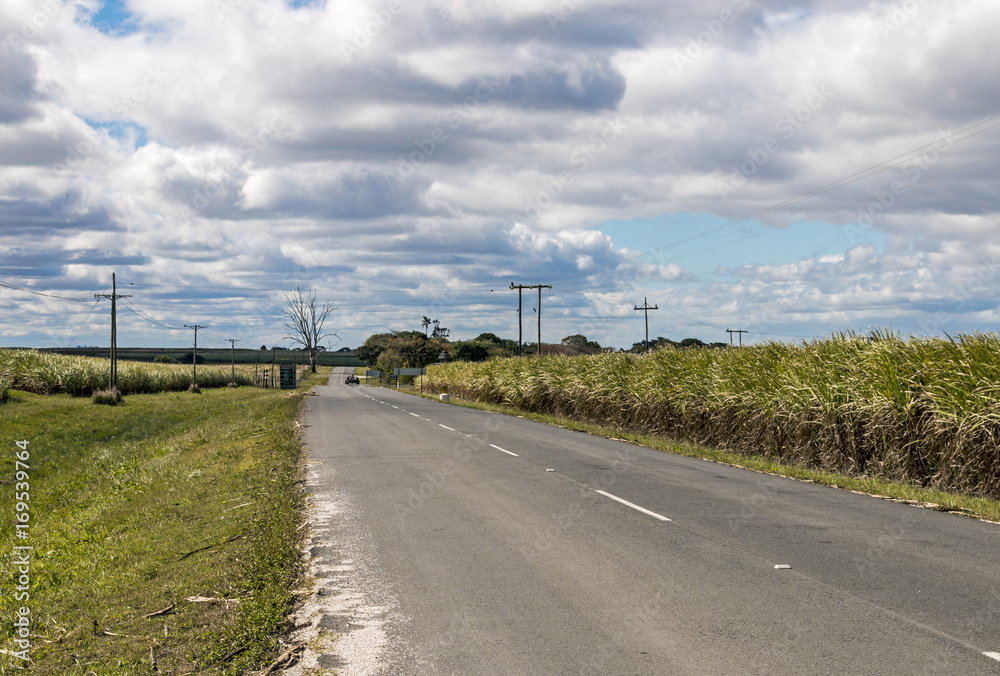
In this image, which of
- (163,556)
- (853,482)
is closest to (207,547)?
(163,556)

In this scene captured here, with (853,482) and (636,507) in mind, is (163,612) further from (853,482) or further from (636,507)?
(853,482)

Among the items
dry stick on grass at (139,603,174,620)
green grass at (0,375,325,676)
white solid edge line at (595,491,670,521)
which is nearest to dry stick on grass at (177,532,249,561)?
green grass at (0,375,325,676)

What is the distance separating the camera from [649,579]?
24.4 ft

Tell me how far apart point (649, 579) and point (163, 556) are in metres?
5.56

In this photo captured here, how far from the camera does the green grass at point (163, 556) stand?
19.4 ft

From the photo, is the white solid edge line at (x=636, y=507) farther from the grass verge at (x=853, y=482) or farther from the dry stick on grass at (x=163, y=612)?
the dry stick on grass at (x=163, y=612)

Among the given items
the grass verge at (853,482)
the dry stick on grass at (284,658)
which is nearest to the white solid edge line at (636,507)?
the grass verge at (853,482)

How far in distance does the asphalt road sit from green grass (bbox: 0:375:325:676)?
674mm

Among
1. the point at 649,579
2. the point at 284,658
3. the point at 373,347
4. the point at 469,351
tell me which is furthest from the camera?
the point at 373,347

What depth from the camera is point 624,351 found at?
3231 centimetres

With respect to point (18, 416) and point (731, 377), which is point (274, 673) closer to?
point (731, 377)

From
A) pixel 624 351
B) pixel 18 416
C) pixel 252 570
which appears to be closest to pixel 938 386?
pixel 252 570

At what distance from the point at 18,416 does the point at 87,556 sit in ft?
88.8

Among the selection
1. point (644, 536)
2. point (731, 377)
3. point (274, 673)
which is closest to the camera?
point (274, 673)
